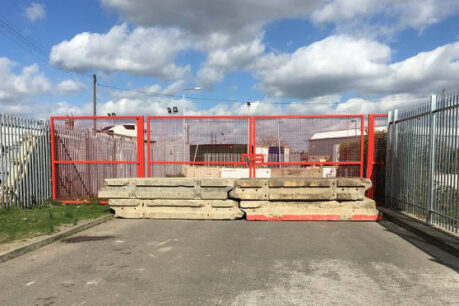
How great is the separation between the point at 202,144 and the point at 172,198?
1.99 meters

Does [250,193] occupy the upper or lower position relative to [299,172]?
lower

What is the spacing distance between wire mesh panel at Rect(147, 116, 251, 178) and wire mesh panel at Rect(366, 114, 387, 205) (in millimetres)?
3432

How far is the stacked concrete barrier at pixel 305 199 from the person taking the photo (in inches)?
322

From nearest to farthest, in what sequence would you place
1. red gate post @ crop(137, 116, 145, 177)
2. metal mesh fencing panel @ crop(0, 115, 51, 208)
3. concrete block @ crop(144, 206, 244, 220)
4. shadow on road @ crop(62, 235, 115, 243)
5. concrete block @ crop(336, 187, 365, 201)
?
shadow on road @ crop(62, 235, 115, 243) → concrete block @ crop(336, 187, 365, 201) → concrete block @ crop(144, 206, 244, 220) → metal mesh fencing panel @ crop(0, 115, 51, 208) → red gate post @ crop(137, 116, 145, 177)

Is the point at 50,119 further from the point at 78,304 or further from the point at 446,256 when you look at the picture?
the point at 446,256

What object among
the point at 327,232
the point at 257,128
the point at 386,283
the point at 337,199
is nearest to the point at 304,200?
the point at 337,199

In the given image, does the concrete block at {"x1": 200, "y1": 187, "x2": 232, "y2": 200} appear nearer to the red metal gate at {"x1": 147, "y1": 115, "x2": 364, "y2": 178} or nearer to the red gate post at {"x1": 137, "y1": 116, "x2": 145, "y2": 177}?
the red metal gate at {"x1": 147, "y1": 115, "x2": 364, "y2": 178}

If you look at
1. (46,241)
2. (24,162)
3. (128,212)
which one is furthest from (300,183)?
(24,162)

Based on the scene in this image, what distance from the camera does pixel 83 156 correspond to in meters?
10.8

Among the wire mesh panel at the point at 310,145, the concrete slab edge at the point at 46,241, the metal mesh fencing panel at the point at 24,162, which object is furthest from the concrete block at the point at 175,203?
the metal mesh fencing panel at the point at 24,162

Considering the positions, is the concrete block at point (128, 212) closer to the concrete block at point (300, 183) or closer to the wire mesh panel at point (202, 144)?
the wire mesh panel at point (202, 144)

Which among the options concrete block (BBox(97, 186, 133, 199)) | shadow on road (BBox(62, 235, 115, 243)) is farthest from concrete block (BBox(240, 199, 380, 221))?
shadow on road (BBox(62, 235, 115, 243))

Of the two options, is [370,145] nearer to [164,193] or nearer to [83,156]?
[164,193]

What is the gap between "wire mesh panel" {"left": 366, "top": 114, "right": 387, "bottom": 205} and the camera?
9.55m
